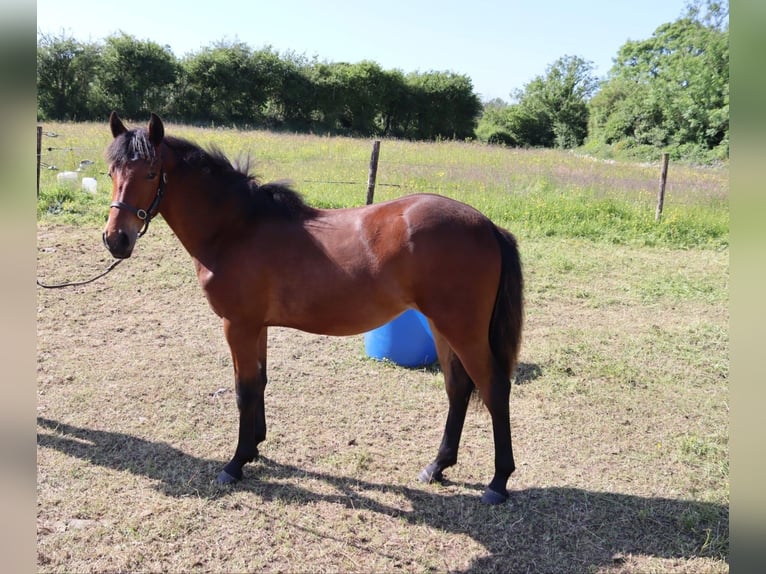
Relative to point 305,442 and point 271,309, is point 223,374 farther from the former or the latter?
point 271,309

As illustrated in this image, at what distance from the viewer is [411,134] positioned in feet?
121

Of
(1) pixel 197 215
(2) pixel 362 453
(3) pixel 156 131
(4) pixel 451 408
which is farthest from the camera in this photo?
(2) pixel 362 453

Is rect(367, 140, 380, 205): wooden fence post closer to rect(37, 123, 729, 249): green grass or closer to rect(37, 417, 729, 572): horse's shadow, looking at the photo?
rect(37, 123, 729, 249): green grass

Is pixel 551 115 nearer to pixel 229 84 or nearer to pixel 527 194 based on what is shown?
pixel 229 84

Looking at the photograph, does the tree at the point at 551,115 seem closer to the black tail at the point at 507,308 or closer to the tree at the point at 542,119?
the tree at the point at 542,119

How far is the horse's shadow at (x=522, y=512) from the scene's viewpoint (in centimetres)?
261

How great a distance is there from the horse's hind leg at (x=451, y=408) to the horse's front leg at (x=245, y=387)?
1.13 meters

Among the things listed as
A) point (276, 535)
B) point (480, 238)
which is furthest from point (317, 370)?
point (480, 238)

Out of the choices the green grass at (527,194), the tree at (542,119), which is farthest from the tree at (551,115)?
the green grass at (527,194)

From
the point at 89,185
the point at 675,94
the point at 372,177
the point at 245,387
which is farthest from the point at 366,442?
the point at 675,94

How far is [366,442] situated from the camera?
3.59 metres

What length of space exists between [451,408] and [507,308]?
2.61 ft

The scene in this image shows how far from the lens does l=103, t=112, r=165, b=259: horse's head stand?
2.79 m

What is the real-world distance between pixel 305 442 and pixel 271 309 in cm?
112
